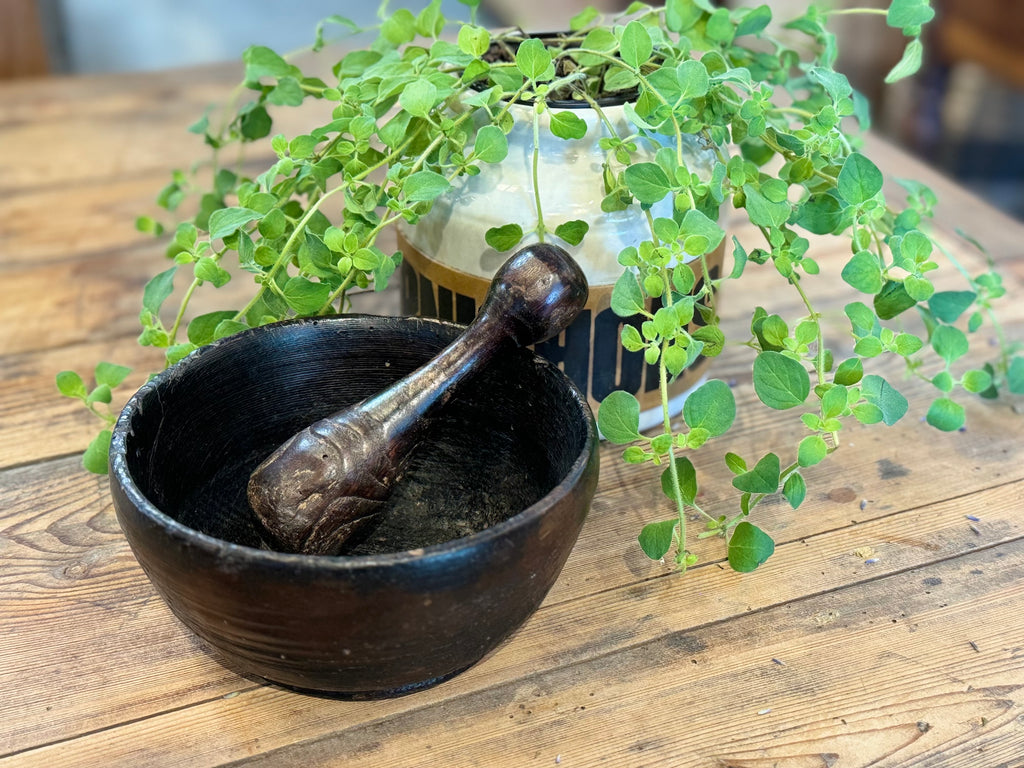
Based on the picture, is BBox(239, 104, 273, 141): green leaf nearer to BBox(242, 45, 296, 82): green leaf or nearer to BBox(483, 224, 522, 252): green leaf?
BBox(242, 45, 296, 82): green leaf

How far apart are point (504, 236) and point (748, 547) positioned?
0.81 feet

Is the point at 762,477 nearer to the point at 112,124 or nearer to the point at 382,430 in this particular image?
the point at 382,430

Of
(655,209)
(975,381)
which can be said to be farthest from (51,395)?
(975,381)

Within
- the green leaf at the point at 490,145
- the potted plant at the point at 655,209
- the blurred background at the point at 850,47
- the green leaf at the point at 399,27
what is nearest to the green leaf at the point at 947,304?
the potted plant at the point at 655,209

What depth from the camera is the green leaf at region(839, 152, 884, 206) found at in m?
0.62

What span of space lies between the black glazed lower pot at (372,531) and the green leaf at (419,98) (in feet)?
0.43

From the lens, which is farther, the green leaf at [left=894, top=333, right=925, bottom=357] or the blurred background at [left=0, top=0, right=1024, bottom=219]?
the blurred background at [left=0, top=0, right=1024, bottom=219]

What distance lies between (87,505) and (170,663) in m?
0.17

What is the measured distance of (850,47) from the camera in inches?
112

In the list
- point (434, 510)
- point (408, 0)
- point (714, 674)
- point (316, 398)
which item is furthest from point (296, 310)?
point (408, 0)

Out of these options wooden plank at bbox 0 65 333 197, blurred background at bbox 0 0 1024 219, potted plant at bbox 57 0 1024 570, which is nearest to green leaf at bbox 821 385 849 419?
potted plant at bbox 57 0 1024 570

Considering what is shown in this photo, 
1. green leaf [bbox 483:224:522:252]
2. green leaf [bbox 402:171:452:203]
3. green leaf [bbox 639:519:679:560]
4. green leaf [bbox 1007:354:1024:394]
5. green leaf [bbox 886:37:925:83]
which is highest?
green leaf [bbox 886:37:925:83]

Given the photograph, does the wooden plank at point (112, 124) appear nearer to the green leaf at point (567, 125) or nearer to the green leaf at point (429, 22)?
the green leaf at point (429, 22)

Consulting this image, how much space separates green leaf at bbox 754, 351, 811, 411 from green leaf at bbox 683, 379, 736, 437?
0.8 inches
